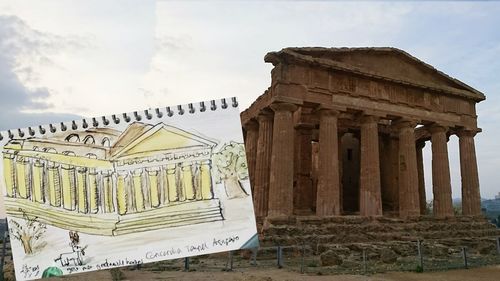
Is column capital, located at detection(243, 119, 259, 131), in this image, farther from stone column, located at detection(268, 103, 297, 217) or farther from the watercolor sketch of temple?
the watercolor sketch of temple

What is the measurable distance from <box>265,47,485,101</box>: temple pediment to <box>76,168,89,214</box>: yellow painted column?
1636cm

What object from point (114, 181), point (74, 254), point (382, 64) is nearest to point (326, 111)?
point (382, 64)

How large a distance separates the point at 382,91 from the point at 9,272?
66.9ft

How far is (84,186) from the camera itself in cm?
524

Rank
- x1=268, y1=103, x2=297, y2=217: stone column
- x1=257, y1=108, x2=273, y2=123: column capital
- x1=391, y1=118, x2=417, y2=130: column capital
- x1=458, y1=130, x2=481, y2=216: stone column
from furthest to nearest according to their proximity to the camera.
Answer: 1. x1=458, y1=130, x2=481, y2=216: stone column
2. x1=391, y1=118, x2=417, y2=130: column capital
3. x1=257, y1=108, x2=273, y2=123: column capital
4. x1=268, y1=103, x2=297, y2=217: stone column

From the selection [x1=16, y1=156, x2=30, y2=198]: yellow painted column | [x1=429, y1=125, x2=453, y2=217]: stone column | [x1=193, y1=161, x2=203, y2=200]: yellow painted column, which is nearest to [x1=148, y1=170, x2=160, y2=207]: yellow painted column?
[x1=193, y1=161, x2=203, y2=200]: yellow painted column

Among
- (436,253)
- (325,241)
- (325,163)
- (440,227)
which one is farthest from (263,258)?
(440,227)

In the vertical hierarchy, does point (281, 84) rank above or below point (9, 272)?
above

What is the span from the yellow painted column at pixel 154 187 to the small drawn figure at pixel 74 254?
3.42 feet

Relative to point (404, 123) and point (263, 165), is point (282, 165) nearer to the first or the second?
point (263, 165)

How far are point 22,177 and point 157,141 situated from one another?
1839mm

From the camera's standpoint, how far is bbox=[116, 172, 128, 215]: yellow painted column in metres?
5.22

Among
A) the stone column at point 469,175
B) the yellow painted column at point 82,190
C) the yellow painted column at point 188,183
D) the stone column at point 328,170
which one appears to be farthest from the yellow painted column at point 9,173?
the stone column at point 469,175

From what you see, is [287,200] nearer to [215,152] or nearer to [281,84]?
[281,84]
